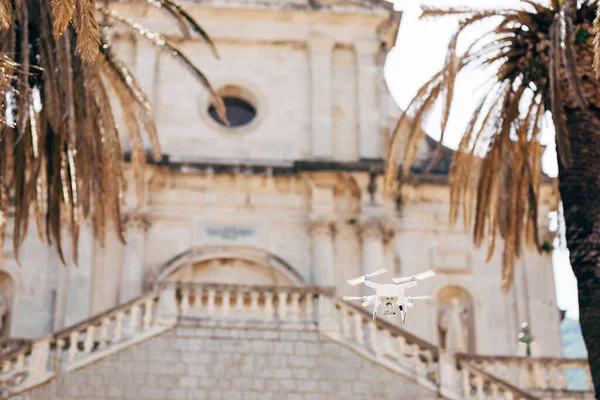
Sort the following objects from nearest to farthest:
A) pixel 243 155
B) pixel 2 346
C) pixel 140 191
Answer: pixel 140 191
pixel 2 346
pixel 243 155

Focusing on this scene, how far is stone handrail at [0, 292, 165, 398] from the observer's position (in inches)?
703

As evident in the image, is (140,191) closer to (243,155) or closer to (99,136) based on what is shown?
(99,136)

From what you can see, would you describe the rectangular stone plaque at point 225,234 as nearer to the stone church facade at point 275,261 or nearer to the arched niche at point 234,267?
the stone church facade at point 275,261

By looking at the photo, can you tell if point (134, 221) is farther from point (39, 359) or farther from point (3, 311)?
point (39, 359)

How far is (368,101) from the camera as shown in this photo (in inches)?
1032

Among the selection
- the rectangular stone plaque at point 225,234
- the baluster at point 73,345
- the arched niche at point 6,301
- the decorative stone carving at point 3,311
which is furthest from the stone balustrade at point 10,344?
the rectangular stone plaque at point 225,234

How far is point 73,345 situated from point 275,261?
6.68 m

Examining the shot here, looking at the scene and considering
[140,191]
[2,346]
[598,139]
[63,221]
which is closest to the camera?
[598,139]

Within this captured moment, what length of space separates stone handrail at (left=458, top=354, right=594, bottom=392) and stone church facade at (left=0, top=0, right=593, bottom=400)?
0.11 feet

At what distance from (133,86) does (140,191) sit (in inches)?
90.5

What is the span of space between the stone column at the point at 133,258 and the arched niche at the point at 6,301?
222 cm

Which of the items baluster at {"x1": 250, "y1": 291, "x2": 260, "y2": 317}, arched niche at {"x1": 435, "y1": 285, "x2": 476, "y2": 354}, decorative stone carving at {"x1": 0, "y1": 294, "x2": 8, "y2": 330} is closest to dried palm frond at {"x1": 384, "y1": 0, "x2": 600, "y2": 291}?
baluster at {"x1": 250, "y1": 291, "x2": 260, "y2": 317}

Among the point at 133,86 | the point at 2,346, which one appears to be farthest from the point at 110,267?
the point at 133,86

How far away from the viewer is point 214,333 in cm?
1867
